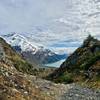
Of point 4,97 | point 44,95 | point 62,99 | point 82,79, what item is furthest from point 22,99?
point 82,79

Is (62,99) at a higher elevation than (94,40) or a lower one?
lower

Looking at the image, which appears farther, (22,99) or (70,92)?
(70,92)

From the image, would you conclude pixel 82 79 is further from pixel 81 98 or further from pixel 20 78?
pixel 20 78

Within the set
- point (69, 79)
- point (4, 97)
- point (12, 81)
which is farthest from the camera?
point (69, 79)

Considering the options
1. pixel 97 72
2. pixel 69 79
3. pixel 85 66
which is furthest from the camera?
pixel 85 66

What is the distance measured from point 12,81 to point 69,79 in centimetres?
4718

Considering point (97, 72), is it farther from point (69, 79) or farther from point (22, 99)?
point (22, 99)

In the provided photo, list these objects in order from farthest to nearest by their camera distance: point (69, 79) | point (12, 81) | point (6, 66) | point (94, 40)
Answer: point (94, 40)
point (69, 79)
point (6, 66)
point (12, 81)

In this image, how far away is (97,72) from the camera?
77.9m

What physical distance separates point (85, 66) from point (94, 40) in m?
32.7

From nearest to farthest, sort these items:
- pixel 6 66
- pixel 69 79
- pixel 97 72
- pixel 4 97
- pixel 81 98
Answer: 1. pixel 4 97
2. pixel 6 66
3. pixel 81 98
4. pixel 97 72
5. pixel 69 79

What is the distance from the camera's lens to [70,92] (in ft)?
154

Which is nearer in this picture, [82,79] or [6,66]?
[6,66]

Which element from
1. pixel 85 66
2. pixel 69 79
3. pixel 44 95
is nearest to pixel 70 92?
pixel 44 95
